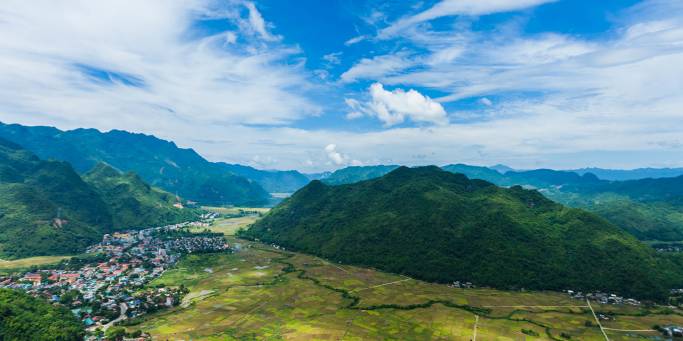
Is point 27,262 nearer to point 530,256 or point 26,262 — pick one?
point 26,262

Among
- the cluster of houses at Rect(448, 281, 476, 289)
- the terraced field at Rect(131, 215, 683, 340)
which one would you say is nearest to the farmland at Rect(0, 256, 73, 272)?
the terraced field at Rect(131, 215, 683, 340)

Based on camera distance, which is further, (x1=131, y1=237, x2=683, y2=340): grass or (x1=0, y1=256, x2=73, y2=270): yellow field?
(x1=0, y1=256, x2=73, y2=270): yellow field

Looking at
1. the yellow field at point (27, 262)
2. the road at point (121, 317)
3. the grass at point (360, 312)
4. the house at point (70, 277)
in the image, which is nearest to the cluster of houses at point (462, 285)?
the grass at point (360, 312)

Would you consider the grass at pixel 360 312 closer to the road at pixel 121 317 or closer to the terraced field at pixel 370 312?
the terraced field at pixel 370 312

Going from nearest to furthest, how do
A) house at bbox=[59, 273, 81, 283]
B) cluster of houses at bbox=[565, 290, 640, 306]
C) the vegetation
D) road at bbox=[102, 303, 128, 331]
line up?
the vegetation → road at bbox=[102, 303, 128, 331] → cluster of houses at bbox=[565, 290, 640, 306] → house at bbox=[59, 273, 81, 283]

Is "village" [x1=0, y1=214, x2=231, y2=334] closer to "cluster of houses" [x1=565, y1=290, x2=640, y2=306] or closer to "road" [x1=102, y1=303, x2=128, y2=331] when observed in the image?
"road" [x1=102, y1=303, x2=128, y2=331]

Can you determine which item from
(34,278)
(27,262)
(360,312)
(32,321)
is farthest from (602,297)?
(27,262)
